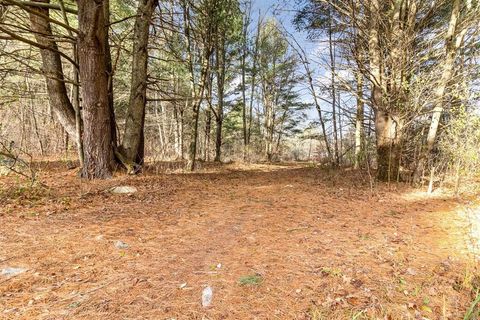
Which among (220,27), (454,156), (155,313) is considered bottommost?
(155,313)

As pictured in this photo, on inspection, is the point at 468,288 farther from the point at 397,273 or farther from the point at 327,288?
the point at 327,288

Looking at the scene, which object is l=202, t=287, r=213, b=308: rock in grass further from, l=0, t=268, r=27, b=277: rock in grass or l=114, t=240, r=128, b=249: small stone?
l=0, t=268, r=27, b=277: rock in grass

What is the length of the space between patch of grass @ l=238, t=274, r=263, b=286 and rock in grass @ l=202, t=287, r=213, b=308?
0.26 m

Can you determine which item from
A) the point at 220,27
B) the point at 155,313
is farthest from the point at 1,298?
the point at 220,27

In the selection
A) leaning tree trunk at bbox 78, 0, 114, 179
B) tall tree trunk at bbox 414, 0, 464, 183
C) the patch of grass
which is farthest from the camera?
tall tree trunk at bbox 414, 0, 464, 183

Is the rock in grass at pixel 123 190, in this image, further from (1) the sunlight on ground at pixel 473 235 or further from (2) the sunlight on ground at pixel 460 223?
(1) the sunlight on ground at pixel 473 235

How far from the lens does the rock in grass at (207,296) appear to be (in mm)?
1776

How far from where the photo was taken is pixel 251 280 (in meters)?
2.05

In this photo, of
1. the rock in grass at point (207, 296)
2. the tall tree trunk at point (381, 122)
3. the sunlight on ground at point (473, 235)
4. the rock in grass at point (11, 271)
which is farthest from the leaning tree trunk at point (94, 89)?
the sunlight on ground at point (473, 235)

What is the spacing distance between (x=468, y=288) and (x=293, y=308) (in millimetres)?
1342

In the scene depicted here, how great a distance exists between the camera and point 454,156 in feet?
15.8

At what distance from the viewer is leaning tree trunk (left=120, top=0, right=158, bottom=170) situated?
5.90 metres

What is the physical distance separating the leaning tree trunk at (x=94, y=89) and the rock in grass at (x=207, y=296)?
4266 mm

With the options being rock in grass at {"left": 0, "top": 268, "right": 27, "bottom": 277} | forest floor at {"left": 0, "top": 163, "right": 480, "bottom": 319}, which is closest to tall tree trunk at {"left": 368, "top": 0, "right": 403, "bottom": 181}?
forest floor at {"left": 0, "top": 163, "right": 480, "bottom": 319}
